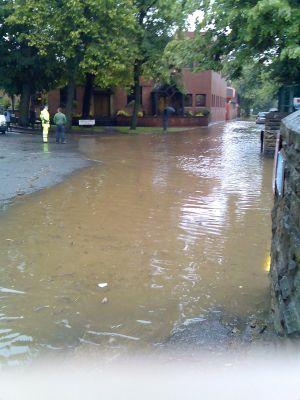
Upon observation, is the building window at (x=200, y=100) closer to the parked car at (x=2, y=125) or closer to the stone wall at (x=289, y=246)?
the parked car at (x=2, y=125)

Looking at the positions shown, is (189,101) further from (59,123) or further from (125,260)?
(125,260)

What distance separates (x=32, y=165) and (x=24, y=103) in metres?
20.9

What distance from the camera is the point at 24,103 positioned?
35375 millimetres

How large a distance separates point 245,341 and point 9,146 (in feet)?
63.2

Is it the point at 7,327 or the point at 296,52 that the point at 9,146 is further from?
the point at 7,327

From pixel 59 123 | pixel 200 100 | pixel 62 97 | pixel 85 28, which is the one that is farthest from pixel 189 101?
pixel 59 123

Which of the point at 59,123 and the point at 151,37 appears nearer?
the point at 59,123

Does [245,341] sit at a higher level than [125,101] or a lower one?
lower

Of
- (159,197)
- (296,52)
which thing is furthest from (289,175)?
(296,52)

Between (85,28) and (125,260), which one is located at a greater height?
(85,28)

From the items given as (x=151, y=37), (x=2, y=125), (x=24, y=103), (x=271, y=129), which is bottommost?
(x=2, y=125)

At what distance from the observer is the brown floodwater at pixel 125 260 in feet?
15.8

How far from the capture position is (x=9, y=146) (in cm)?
2203

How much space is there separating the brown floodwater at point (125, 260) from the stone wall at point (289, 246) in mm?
863
